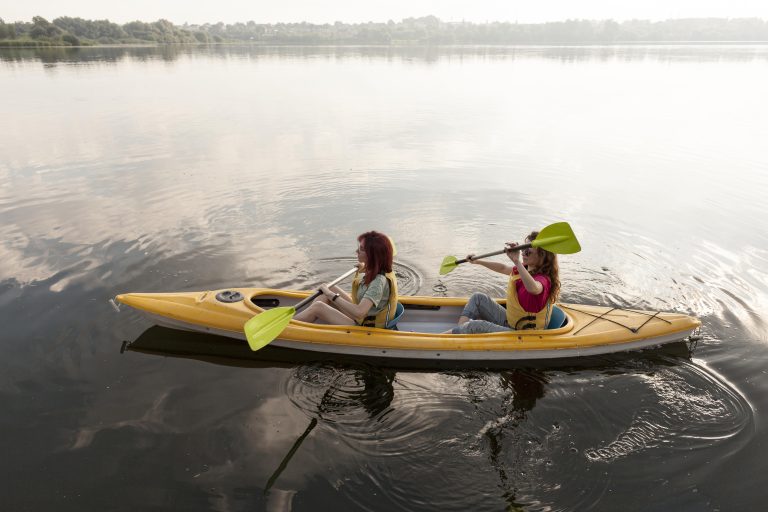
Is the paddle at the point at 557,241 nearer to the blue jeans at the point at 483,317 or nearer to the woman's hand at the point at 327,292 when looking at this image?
the blue jeans at the point at 483,317

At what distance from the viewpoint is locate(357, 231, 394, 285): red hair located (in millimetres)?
5191

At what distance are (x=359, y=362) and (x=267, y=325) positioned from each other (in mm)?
1087

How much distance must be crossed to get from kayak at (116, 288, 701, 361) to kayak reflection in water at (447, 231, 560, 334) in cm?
14

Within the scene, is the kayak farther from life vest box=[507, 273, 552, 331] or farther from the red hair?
the red hair

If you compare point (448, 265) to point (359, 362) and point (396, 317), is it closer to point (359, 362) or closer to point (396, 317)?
point (396, 317)

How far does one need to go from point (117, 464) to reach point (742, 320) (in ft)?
23.4

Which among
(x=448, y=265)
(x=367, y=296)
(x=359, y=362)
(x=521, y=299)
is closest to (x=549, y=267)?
(x=521, y=299)

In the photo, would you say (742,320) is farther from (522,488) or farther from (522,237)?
(522,488)

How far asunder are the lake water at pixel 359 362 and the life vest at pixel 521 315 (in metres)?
0.47

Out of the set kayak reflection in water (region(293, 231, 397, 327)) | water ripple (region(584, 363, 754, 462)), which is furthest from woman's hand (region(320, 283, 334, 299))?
water ripple (region(584, 363, 754, 462))

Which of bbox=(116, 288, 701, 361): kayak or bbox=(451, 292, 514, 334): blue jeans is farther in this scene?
bbox=(451, 292, 514, 334): blue jeans

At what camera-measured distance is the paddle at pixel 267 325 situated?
5160 millimetres

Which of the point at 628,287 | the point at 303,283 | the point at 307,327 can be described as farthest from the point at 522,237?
the point at 307,327

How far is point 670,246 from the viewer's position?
868cm
